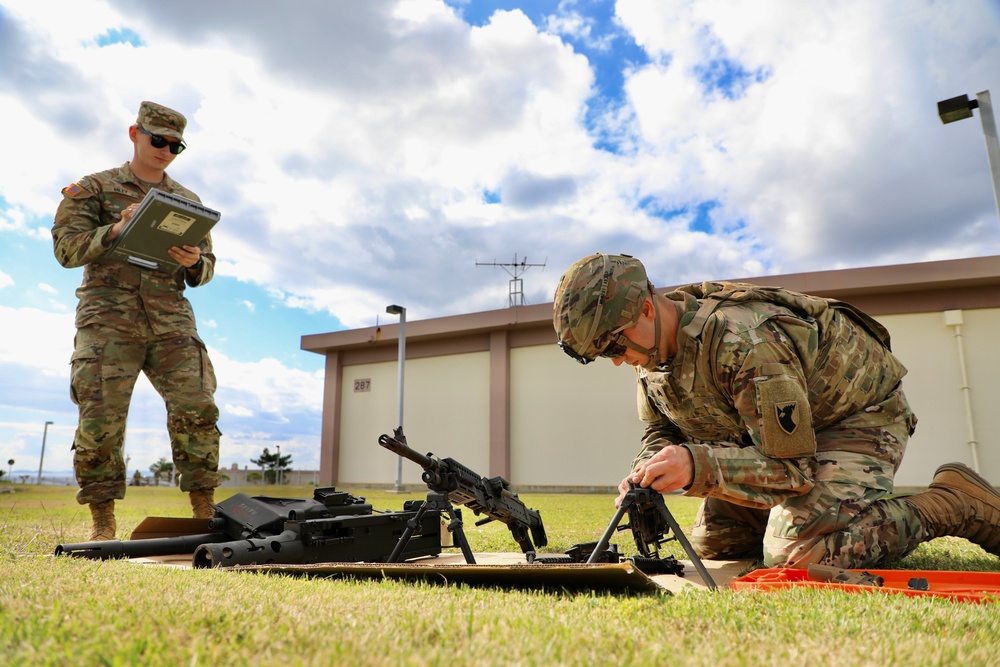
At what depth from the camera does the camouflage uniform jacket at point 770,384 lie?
2.65 m

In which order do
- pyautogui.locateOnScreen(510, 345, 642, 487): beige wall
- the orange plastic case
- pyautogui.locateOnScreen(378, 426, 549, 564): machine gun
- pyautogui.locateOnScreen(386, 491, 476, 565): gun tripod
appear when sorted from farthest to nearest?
pyautogui.locateOnScreen(510, 345, 642, 487): beige wall
pyautogui.locateOnScreen(378, 426, 549, 564): machine gun
pyautogui.locateOnScreen(386, 491, 476, 565): gun tripod
the orange plastic case

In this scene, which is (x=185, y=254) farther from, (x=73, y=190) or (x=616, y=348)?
(x=616, y=348)

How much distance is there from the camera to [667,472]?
2.54 metres

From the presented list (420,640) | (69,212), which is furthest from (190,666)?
(69,212)

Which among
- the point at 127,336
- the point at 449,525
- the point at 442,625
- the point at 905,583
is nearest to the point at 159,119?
the point at 127,336

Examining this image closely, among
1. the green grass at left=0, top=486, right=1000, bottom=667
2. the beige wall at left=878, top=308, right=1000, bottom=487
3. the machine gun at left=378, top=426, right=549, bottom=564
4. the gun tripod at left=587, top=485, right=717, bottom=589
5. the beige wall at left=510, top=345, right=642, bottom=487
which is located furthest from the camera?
the beige wall at left=510, top=345, right=642, bottom=487

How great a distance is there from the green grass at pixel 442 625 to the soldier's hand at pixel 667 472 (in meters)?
0.51

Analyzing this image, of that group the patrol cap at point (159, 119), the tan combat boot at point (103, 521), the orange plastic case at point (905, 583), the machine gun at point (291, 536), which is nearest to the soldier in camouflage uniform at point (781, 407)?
the orange plastic case at point (905, 583)

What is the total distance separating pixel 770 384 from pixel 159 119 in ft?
13.9

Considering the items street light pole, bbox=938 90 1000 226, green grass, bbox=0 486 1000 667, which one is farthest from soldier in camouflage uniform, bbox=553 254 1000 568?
street light pole, bbox=938 90 1000 226

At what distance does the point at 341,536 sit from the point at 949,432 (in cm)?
1292

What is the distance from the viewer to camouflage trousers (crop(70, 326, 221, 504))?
4168mm

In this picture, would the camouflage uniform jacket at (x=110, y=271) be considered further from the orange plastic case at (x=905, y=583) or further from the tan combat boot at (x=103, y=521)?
the orange plastic case at (x=905, y=583)

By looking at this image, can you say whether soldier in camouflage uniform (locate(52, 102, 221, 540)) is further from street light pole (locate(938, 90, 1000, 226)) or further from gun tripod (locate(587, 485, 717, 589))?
street light pole (locate(938, 90, 1000, 226))
